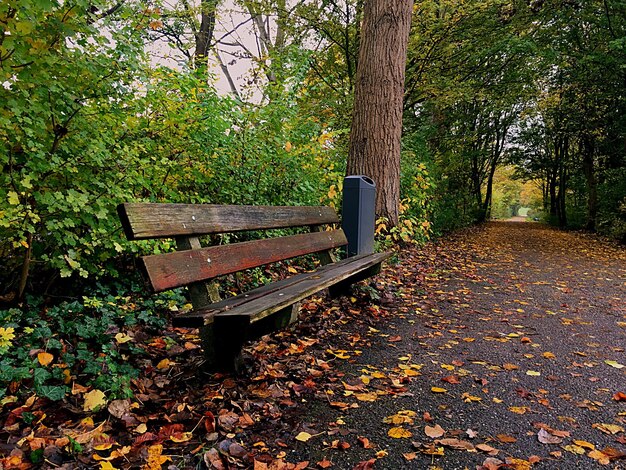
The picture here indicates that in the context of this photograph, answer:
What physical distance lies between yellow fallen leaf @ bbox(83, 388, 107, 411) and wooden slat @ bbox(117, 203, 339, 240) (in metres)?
0.84

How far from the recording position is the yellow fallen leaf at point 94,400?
2066 mm

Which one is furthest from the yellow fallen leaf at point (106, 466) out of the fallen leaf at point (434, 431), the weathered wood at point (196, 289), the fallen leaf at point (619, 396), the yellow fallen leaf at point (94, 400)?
the fallen leaf at point (619, 396)

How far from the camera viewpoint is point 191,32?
12.8m

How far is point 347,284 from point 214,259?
6.87 feet

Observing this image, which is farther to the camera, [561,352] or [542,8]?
[542,8]

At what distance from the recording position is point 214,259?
2455mm

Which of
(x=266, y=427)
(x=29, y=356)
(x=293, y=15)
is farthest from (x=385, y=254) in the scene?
(x=293, y=15)

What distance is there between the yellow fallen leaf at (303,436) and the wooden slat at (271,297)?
0.59 meters

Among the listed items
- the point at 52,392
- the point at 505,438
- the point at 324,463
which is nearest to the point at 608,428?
the point at 505,438

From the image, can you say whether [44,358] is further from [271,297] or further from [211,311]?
[271,297]

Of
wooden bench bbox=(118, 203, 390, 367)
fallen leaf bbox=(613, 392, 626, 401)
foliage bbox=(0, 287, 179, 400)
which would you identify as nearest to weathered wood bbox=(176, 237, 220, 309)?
wooden bench bbox=(118, 203, 390, 367)

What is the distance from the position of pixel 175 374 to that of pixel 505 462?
6.04 feet

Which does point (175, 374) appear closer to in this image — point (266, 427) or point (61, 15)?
point (266, 427)

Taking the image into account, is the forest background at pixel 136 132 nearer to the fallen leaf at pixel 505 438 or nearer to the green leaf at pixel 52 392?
the green leaf at pixel 52 392
